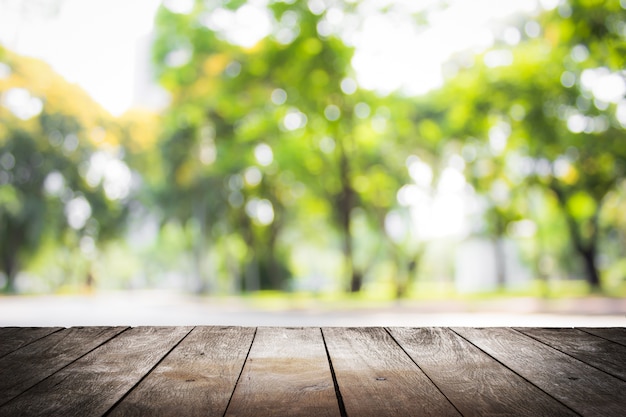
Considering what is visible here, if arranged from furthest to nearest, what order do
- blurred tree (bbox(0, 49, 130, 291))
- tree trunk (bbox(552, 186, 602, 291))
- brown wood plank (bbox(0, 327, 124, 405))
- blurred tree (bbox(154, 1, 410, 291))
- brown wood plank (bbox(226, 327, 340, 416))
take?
tree trunk (bbox(552, 186, 602, 291)) → blurred tree (bbox(0, 49, 130, 291)) → blurred tree (bbox(154, 1, 410, 291)) → brown wood plank (bbox(0, 327, 124, 405)) → brown wood plank (bbox(226, 327, 340, 416))

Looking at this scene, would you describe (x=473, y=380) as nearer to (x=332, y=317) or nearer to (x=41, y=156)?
(x=332, y=317)

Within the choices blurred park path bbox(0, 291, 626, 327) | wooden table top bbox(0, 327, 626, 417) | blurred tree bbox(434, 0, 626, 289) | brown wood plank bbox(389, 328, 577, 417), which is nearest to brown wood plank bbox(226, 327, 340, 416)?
wooden table top bbox(0, 327, 626, 417)

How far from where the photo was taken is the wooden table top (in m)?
1.06

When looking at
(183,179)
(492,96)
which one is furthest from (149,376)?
(183,179)

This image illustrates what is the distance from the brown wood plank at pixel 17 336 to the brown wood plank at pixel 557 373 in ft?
3.75

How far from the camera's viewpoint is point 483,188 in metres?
14.7

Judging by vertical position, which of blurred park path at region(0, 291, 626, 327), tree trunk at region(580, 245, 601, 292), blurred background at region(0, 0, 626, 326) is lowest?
blurred park path at region(0, 291, 626, 327)

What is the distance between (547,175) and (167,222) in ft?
32.0

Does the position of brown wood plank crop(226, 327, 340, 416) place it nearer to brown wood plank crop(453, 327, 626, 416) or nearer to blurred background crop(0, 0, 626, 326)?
brown wood plank crop(453, 327, 626, 416)

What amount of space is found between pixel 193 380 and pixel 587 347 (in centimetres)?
98

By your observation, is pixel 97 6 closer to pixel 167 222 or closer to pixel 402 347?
pixel 167 222

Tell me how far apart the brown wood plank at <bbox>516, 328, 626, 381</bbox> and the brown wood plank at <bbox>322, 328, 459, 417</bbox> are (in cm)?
40

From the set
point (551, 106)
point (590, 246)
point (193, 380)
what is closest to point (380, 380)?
point (193, 380)

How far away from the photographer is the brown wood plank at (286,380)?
104cm
